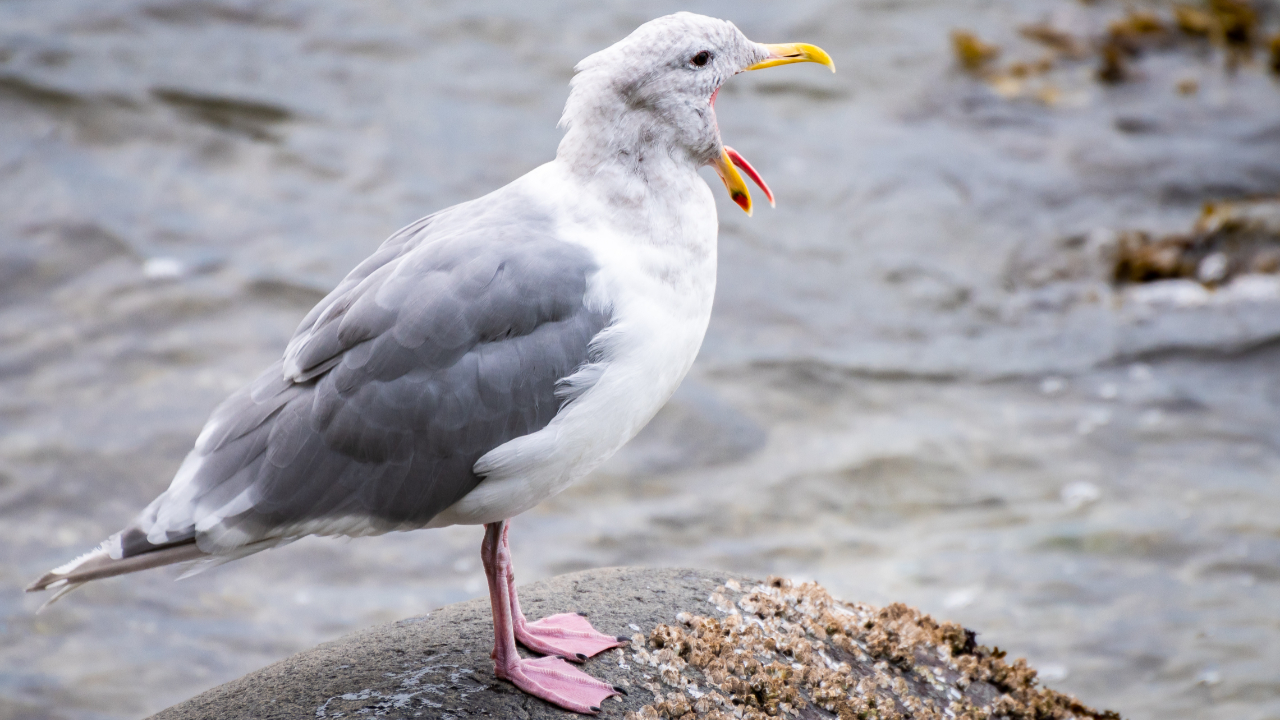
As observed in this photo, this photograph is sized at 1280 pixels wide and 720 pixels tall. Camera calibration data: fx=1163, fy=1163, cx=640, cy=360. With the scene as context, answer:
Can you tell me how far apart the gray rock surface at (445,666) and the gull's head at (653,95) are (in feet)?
5.34

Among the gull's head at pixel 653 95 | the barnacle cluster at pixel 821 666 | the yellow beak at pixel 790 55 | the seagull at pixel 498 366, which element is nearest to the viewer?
the seagull at pixel 498 366

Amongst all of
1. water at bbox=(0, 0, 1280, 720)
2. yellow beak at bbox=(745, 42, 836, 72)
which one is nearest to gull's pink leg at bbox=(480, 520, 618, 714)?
yellow beak at bbox=(745, 42, 836, 72)

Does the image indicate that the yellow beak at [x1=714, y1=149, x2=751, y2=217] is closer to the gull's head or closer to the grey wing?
the gull's head

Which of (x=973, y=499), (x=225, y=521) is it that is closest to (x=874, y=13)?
(x=973, y=499)

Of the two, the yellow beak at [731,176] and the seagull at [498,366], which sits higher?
Result: the yellow beak at [731,176]

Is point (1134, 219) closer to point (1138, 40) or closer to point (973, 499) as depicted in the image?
point (1138, 40)

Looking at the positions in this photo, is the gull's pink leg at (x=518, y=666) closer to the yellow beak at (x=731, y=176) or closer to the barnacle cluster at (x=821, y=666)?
the barnacle cluster at (x=821, y=666)

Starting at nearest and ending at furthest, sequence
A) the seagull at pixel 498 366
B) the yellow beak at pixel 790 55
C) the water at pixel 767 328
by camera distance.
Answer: the seagull at pixel 498 366
the yellow beak at pixel 790 55
the water at pixel 767 328

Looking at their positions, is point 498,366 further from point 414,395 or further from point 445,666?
point 445,666

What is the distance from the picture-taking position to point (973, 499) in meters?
8.20

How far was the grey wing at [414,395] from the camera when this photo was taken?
3.55m

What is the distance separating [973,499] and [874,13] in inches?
294

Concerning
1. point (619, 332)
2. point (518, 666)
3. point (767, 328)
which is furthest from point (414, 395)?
point (767, 328)

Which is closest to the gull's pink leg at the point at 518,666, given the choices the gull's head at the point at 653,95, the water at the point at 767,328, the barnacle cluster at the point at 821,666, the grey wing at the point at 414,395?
the barnacle cluster at the point at 821,666
